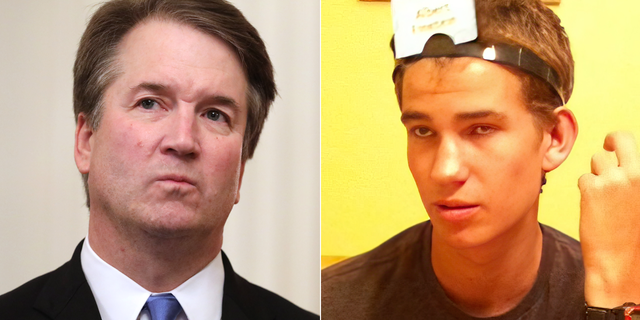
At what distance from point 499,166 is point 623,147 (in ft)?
1.47

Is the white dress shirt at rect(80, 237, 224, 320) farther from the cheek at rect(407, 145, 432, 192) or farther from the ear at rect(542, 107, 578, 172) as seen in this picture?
the ear at rect(542, 107, 578, 172)

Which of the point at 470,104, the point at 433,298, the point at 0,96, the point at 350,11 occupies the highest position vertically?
the point at 350,11

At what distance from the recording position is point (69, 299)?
6.70 feet

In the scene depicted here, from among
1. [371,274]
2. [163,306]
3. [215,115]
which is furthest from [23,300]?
[371,274]

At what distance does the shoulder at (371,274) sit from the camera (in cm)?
218

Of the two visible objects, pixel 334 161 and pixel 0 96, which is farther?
pixel 0 96

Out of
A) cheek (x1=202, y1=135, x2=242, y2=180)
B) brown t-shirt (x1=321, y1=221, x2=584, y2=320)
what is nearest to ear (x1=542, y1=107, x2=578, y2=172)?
brown t-shirt (x1=321, y1=221, x2=584, y2=320)

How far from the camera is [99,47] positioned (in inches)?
87.0

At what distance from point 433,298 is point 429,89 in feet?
2.51

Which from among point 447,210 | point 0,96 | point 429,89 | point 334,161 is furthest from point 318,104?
point 0,96

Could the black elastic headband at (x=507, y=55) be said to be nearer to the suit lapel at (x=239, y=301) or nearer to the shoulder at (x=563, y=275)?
the shoulder at (x=563, y=275)

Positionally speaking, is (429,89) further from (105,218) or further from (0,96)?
(0,96)

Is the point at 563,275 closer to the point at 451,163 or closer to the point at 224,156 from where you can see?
the point at 451,163

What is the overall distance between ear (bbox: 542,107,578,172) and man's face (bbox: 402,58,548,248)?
0.10ft
